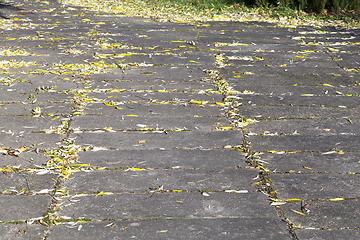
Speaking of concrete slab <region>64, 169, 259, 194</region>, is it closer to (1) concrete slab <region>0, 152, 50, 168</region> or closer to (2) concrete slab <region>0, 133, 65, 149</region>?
(1) concrete slab <region>0, 152, 50, 168</region>

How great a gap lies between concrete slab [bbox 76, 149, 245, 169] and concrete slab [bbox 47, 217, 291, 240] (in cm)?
53

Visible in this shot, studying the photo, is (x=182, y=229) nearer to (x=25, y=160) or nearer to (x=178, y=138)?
(x=178, y=138)

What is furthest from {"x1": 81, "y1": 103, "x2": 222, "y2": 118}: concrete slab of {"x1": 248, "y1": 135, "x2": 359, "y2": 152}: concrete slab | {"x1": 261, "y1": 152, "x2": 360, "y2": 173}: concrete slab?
{"x1": 261, "y1": 152, "x2": 360, "y2": 173}: concrete slab

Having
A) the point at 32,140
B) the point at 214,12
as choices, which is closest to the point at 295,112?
the point at 32,140

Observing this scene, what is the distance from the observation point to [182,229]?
1.93 metres

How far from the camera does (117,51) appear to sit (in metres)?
4.69

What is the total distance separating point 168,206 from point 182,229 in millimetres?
197

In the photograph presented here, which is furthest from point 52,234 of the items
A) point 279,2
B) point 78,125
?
point 279,2

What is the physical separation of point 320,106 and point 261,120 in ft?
2.15

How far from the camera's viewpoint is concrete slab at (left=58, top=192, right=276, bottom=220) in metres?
2.03

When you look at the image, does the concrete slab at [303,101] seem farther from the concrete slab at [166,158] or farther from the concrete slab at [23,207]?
the concrete slab at [23,207]

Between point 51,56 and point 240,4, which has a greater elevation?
point 240,4

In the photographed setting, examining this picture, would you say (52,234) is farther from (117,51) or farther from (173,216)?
(117,51)

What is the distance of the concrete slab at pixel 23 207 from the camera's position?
6.55ft
